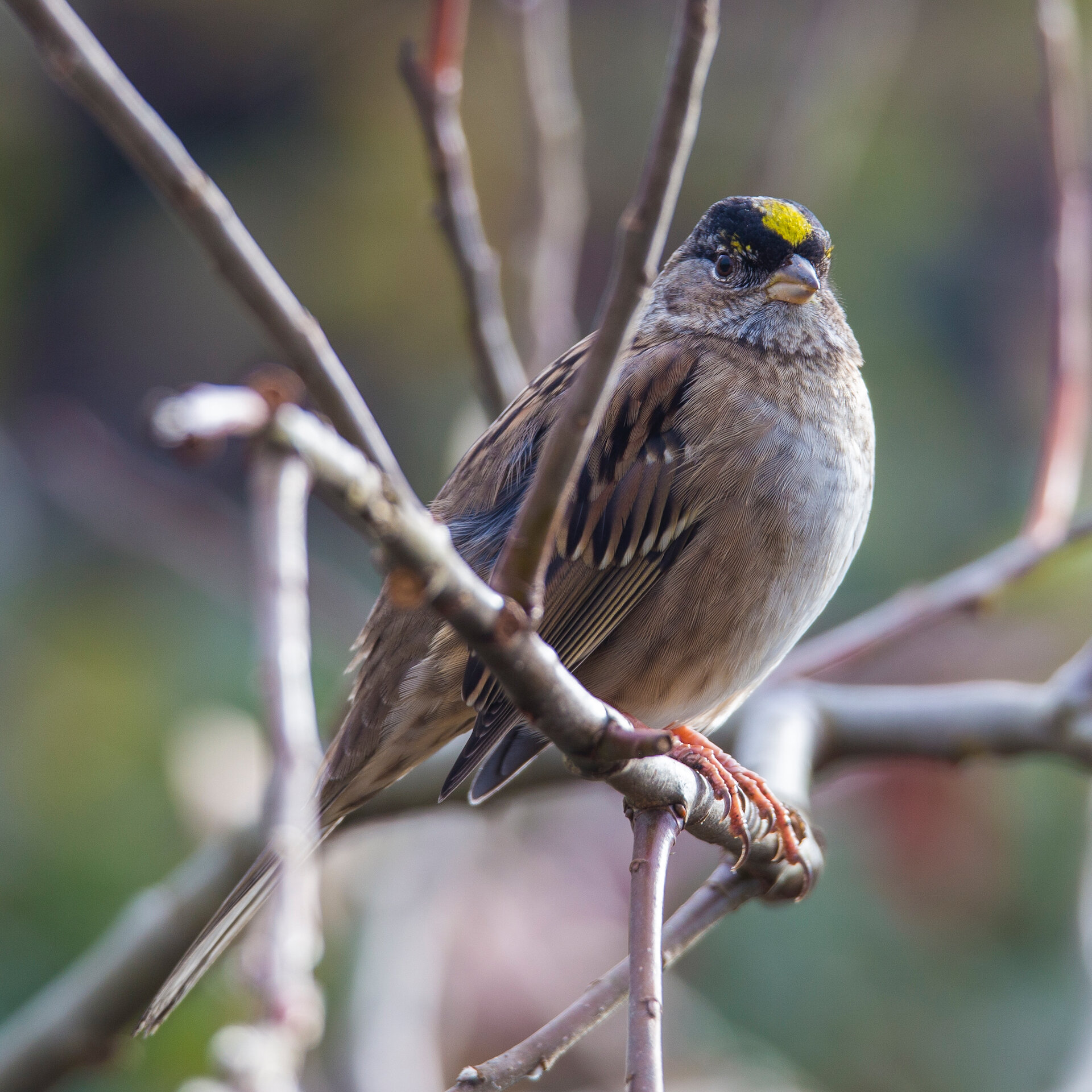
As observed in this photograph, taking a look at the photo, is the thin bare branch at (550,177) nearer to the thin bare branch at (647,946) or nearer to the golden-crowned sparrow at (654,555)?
the golden-crowned sparrow at (654,555)

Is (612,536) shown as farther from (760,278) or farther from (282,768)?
(282,768)

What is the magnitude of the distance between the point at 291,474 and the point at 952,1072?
428 centimetres

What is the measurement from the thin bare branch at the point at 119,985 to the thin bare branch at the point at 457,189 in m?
1.21

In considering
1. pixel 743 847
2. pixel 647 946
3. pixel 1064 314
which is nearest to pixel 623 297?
pixel 647 946

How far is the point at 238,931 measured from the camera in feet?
8.11

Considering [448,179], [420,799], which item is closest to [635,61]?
[448,179]

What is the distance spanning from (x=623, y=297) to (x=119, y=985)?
2.32 metres

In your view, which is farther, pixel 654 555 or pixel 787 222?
pixel 787 222

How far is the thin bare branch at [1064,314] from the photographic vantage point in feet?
9.16

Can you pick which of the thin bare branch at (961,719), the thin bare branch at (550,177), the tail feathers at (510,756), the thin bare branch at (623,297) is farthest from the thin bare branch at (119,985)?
the thin bare branch at (623,297)

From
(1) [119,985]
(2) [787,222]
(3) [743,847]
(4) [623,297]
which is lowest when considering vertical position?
(1) [119,985]

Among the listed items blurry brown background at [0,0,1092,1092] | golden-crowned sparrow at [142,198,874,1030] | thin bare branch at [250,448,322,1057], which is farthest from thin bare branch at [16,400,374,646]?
thin bare branch at [250,448,322,1057]

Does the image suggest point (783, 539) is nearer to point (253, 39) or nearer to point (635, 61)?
point (635, 61)

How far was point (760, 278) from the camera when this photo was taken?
2.81 meters
